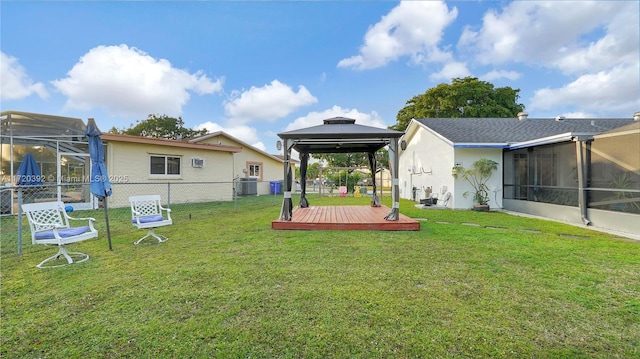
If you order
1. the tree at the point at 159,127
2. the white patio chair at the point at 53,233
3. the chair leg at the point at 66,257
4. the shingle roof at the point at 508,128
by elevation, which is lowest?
the chair leg at the point at 66,257

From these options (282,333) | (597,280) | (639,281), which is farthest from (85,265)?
(639,281)

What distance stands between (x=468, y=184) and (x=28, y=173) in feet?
52.5

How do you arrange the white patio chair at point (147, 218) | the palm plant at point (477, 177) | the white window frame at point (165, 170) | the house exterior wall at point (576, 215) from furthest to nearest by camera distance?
the white window frame at point (165, 170)
the palm plant at point (477, 177)
the house exterior wall at point (576, 215)
the white patio chair at point (147, 218)

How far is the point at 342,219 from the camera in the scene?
7160mm

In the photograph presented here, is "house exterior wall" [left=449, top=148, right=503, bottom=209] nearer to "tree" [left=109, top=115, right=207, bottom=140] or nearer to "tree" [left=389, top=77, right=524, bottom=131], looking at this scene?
"tree" [left=389, top=77, right=524, bottom=131]

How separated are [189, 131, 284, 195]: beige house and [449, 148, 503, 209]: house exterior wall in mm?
10192

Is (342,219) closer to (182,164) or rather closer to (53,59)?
(182,164)

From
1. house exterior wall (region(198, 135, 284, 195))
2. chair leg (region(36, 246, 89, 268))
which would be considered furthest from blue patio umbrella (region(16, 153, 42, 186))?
house exterior wall (region(198, 135, 284, 195))

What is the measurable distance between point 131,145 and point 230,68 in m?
6.24

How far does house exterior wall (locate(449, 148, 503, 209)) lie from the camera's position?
11.0 meters

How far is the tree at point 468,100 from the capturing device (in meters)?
25.8

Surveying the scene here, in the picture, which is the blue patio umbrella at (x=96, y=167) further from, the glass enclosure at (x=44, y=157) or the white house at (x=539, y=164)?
the white house at (x=539, y=164)

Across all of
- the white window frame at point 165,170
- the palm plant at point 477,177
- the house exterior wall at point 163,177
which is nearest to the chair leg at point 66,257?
the house exterior wall at point 163,177

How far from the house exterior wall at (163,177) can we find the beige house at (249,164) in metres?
2.16
